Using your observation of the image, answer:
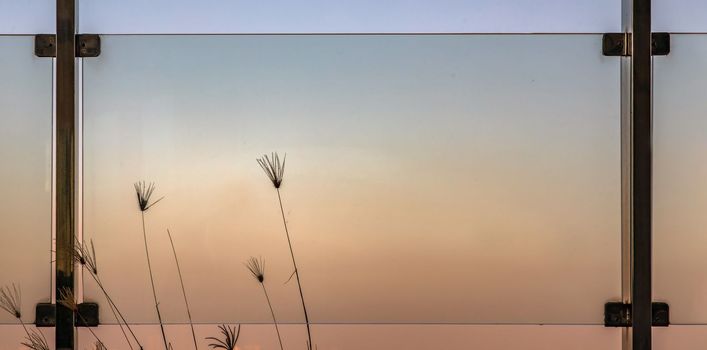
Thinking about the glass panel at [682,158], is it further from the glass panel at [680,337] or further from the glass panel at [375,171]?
the glass panel at [375,171]

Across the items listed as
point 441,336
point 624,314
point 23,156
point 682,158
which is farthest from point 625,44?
point 23,156

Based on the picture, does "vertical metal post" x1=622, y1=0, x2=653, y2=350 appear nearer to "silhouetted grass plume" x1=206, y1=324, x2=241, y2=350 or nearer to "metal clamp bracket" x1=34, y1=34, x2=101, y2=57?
"silhouetted grass plume" x1=206, y1=324, x2=241, y2=350

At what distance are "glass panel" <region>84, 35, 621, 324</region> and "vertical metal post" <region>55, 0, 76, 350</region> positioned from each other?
6cm

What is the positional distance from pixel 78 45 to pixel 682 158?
222 cm

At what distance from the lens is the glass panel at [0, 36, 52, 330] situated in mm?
2270

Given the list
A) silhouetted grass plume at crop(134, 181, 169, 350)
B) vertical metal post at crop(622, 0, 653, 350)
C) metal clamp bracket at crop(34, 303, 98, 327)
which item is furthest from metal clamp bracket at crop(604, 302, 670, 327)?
metal clamp bracket at crop(34, 303, 98, 327)

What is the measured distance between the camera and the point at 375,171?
7.46 ft

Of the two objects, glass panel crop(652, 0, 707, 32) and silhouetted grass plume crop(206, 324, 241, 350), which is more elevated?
glass panel crop(652, 0, 707, 32)

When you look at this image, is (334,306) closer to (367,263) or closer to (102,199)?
(367,263)

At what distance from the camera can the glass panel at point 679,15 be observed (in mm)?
2248

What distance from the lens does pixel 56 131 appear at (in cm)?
226

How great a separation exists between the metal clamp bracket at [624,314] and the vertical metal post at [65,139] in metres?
1.95

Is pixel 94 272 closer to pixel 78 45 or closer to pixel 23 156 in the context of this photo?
pixel 23 156

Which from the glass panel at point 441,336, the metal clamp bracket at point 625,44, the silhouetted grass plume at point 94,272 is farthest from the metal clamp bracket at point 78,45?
the metal clamp bracket at point 625,44
